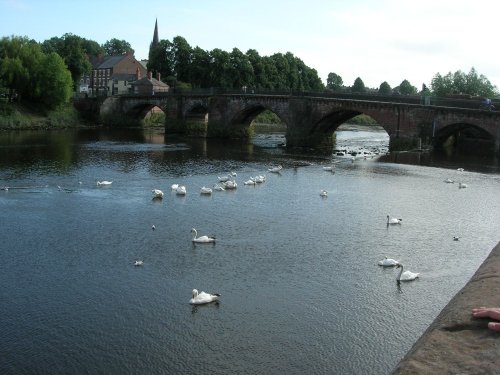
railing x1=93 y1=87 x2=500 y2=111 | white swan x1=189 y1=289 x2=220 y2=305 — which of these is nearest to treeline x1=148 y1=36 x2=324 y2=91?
railing x1=93 y1=87 x2=500 y2=111

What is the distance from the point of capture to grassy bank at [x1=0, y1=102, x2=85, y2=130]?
294 ft

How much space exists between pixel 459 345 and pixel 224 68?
4237 inches

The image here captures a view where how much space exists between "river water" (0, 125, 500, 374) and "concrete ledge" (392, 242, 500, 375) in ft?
8.28

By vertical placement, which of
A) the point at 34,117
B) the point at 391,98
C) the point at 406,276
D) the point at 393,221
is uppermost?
the point at 391,98

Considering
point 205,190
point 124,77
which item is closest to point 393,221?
point 205,190

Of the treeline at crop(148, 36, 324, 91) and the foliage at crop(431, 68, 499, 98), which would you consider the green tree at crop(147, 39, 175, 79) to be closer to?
the treeline at crop(148, 36, 324, 91)

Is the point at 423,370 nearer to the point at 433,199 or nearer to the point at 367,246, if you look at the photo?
the point at 367,246

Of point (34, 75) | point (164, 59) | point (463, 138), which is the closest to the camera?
point (463, 138)

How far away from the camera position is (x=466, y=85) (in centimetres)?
11119

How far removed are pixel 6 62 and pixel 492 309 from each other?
93.1m

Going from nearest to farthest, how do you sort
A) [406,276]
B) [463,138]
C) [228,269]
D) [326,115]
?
[406,276] → [228,269] → [326,115] → [463,138]

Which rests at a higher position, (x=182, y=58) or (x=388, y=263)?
(x=182, y=58)

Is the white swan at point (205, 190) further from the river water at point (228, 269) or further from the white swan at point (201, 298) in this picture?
the white swan at point (201, 298)

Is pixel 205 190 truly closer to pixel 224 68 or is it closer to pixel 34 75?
pixel 34 75
